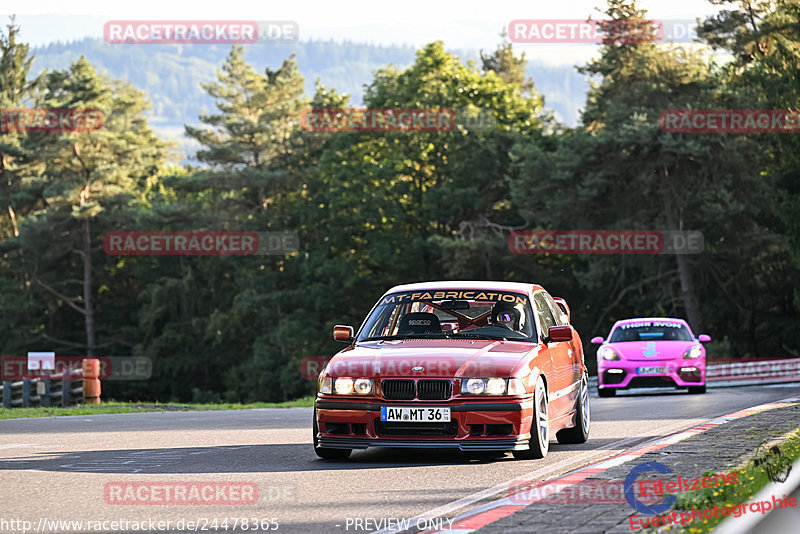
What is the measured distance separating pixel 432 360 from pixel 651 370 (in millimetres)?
14295

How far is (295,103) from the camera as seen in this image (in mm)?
84375

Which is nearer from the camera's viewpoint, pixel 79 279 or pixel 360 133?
pixel 360 133

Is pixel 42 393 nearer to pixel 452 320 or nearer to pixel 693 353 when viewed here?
pixel 693 353

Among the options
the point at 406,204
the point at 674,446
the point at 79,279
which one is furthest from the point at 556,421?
the point at 79,279

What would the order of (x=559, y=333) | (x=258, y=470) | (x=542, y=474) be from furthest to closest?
1. (x=559, y=333)
2. (x=258, y=470)
3. (x=542, y=474)

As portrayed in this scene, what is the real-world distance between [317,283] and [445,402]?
55332 millimetres

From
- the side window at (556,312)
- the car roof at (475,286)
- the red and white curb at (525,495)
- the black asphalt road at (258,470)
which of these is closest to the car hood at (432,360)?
the black asphalt road at (258,470)

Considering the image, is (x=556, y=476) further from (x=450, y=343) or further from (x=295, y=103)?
(x=295, y=103)

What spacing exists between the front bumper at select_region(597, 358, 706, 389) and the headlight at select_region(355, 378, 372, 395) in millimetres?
14355

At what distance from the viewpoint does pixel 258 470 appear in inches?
425
